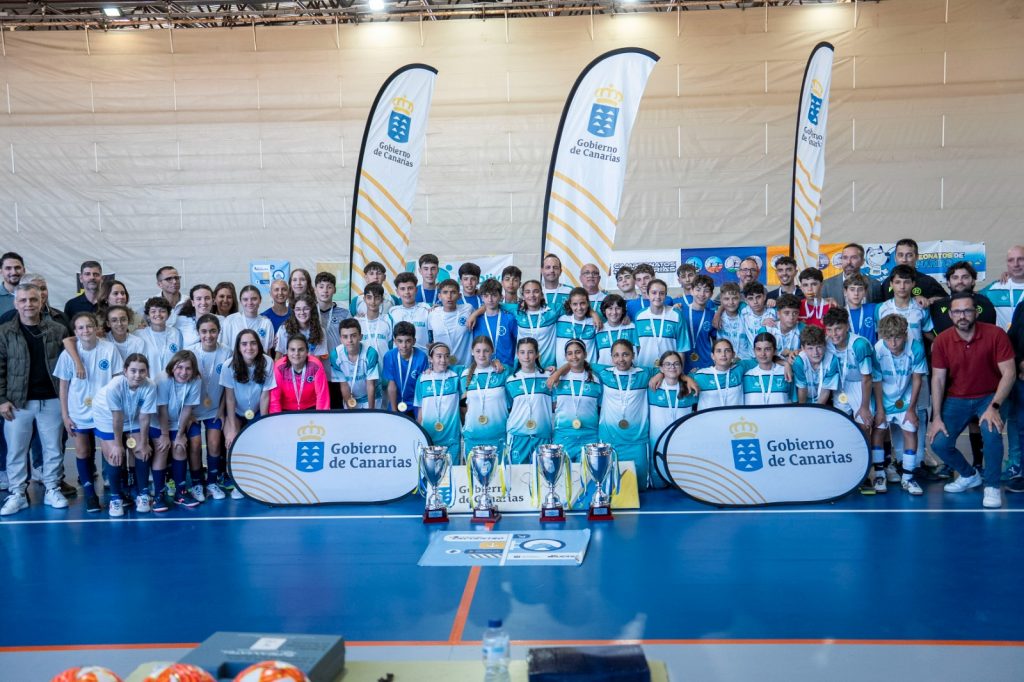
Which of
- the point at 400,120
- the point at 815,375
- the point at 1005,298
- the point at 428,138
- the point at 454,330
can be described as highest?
the point at 428,138

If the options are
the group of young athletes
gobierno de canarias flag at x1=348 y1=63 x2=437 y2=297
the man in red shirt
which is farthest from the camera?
gobierno de canarias flag at x1=348 y1=63 x2=437 y2=297

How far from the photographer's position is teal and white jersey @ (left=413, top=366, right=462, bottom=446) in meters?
7.24

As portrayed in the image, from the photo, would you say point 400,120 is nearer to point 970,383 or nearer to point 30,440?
point 30,440

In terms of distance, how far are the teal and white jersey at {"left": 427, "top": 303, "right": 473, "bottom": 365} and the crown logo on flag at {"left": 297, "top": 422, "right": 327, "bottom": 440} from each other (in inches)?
58.9

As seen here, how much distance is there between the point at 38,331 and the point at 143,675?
5481mm

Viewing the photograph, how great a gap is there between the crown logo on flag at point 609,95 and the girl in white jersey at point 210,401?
4.17m

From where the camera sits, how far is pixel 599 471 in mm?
6312

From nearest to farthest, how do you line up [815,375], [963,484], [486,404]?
[963,484] → [815,375] → [486,404]

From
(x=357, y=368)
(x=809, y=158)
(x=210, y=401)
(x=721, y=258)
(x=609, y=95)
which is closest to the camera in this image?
(x=210, y=401)

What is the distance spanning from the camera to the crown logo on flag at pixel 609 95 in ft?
27.1

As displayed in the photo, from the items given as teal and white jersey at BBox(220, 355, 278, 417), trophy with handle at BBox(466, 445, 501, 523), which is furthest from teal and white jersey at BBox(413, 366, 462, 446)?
teal and white jersey at BBox(220, 355, 278, 417)

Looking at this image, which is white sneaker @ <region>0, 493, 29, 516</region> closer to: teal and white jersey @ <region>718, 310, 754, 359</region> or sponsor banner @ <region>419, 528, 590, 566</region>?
sponsor banner @ <region>419, 528, 590, 566</region>

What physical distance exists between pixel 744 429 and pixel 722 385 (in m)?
0.59

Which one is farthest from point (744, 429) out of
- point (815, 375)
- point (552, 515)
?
point (552, 515)
